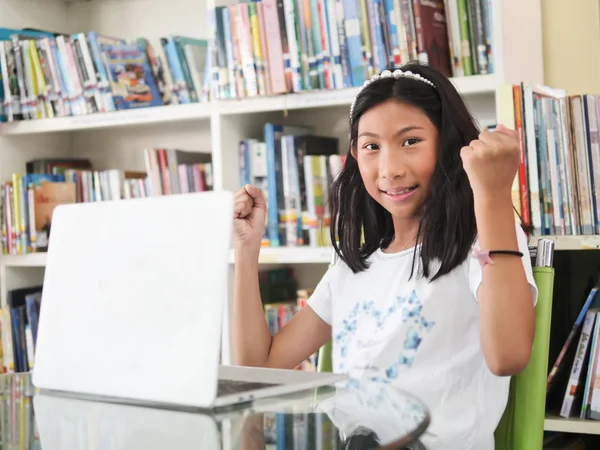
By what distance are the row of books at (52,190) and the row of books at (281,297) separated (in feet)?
1.17

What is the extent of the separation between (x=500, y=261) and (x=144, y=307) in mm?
460

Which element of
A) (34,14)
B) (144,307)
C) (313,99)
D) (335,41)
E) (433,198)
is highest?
(34,14)

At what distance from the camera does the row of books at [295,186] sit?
2.24 m

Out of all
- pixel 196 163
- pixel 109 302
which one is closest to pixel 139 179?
pixel 196 163

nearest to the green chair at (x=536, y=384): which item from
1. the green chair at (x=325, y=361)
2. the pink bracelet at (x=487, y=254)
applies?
the pink bracelet at (x=487, y=254)

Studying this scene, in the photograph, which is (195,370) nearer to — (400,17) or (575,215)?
(575,215)

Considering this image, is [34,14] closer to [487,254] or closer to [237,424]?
[487,254]

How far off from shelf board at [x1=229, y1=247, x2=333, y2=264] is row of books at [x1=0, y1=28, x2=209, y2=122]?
509 mm

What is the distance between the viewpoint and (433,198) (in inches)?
51.5

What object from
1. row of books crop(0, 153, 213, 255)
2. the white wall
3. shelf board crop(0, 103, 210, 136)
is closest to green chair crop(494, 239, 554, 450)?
shelf board crop(0, 103, 210, 136)

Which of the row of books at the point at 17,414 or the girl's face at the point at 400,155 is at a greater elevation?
the girl's face at the point at 400,155

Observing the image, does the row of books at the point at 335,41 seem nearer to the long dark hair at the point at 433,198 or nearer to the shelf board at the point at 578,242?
the shelf board at the point at 578,242

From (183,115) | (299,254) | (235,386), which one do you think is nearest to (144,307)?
(235,386)

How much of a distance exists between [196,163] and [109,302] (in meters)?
1.68
